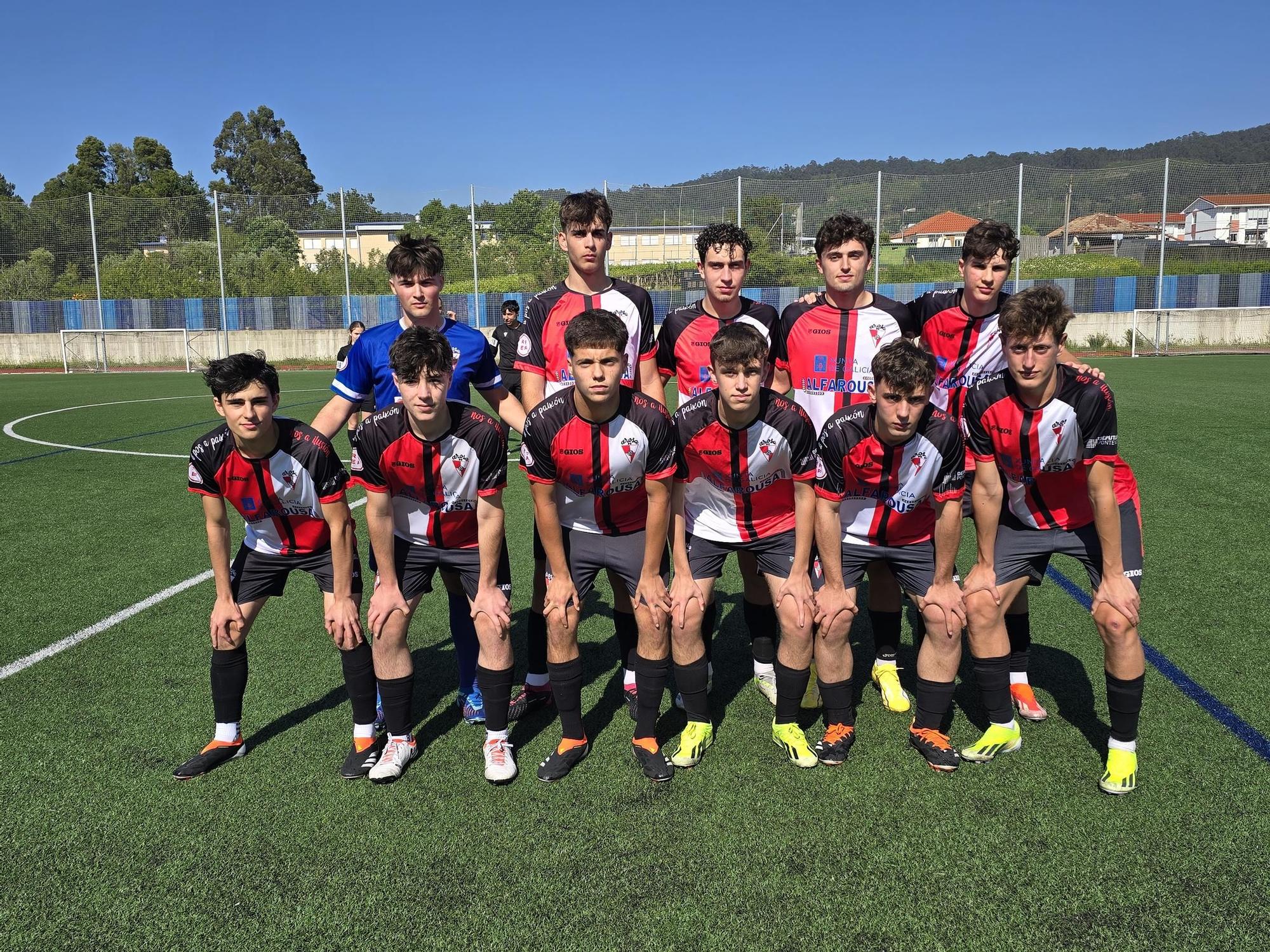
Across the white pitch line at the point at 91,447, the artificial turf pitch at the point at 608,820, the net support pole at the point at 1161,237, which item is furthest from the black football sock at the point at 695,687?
the net support pole at the point at 1161,237

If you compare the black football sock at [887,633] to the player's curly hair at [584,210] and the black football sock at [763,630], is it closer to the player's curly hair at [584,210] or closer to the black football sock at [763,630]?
the black football sock at [763,630]

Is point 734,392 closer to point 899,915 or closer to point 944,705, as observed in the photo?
point 944,705

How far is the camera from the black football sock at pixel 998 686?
3830 mm

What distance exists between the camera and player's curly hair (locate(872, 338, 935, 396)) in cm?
356

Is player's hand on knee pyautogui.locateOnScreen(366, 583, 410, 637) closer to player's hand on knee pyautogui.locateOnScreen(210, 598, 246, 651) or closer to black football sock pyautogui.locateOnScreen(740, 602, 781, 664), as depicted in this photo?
player's hand on knee pyautogui.locateOnScreen(210, 598, 246, 651)

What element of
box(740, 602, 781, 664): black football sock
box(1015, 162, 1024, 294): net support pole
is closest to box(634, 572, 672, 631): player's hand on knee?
box(740, 602, 781, 664): black football sock

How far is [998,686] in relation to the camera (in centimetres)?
384

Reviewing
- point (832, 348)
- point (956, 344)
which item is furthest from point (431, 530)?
point (956, 344)

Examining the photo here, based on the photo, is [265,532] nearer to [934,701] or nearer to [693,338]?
[693,338]

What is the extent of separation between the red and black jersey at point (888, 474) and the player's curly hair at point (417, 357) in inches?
65.4

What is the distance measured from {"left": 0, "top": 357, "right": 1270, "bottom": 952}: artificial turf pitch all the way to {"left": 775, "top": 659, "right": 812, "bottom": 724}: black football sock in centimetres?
16

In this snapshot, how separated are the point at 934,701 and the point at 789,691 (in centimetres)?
63

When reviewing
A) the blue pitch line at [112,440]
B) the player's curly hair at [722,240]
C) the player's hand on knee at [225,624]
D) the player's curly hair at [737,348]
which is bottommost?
the blue pitch line at [112,440]

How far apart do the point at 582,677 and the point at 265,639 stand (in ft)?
6.53
